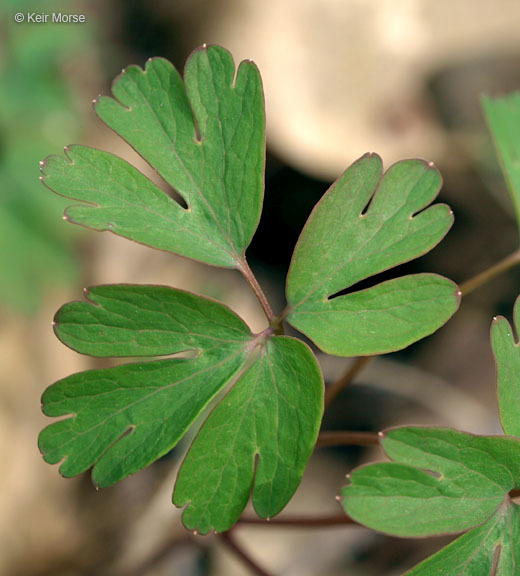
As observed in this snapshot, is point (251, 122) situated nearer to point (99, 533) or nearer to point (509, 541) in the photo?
point (509, 541)

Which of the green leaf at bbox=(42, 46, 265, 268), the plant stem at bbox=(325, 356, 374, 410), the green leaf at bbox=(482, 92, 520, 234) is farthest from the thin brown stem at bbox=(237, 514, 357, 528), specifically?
the green leaf at bbox=(482, 92, 520, 234)

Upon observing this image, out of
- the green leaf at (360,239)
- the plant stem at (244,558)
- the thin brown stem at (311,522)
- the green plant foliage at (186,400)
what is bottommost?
the plant stem at (244,558)

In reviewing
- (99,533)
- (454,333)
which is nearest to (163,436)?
(99,533)

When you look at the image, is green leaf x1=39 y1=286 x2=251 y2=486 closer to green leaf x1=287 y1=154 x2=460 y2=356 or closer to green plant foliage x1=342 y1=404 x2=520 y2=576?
green leaf x1=287 y1=154 x2=460 y2=356

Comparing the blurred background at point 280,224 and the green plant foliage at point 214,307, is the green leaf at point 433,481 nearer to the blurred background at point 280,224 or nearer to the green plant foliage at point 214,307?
the green plant foliage at point 214,307

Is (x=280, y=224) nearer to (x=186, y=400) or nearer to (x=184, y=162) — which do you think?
(x=184, y=162)

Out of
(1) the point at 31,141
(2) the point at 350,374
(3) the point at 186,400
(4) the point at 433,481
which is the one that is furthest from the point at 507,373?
(1) the point at 31,141

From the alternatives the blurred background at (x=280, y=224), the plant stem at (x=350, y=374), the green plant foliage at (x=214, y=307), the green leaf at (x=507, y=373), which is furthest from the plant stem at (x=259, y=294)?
the blurred background at (x=280, y=224)
